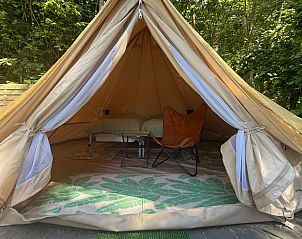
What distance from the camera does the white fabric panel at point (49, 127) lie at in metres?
2.21

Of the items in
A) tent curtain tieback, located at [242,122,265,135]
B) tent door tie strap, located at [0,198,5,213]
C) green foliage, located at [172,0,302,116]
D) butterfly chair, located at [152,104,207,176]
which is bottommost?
tent door tie strap, located at [0,198,5,213]

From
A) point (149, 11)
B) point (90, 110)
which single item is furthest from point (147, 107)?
point (149, 11)

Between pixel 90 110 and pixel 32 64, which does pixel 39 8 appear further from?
pixel 90 110

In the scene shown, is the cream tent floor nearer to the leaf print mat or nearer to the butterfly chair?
the leaf print mat

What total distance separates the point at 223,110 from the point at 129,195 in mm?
1309

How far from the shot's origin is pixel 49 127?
2342mm

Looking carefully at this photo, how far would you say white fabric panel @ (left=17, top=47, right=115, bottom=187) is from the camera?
221cm

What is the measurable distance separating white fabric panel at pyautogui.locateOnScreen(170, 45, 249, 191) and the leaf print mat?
17.2 inches

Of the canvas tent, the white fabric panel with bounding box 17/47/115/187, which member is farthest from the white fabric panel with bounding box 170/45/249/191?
the white fabric panel with bounding box 17/47/115/187

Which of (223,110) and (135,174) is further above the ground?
(223,110)

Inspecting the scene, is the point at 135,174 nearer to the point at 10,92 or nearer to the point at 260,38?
the point at 10,92

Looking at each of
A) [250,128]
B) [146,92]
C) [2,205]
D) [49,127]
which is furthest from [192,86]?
[146,92]

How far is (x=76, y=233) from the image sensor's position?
2057mm

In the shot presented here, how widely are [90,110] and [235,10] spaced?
18.3 feet
